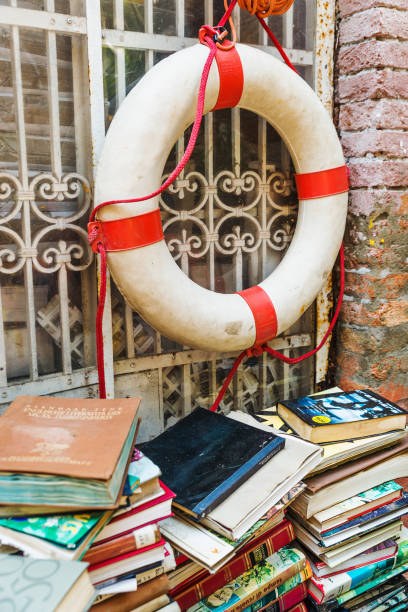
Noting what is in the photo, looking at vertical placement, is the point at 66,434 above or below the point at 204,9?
below

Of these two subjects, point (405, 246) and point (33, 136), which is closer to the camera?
point (33, 136)

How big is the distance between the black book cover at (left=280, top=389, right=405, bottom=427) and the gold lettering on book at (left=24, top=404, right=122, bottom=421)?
1.74 feet

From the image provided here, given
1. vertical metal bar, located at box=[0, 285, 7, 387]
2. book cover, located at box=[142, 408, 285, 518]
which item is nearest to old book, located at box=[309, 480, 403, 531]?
book cover, located at box=[142, 408, 285, 518]

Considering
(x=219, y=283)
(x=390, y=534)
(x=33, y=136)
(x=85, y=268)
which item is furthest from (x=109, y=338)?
(x=390, y=534)

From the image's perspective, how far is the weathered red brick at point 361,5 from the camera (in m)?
1.54

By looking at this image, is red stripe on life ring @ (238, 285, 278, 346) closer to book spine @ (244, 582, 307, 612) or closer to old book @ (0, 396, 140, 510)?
old book @ (0, 396, 140, 510)

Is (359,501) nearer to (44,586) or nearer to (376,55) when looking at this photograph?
(44,586)

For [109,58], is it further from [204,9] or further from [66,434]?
[66,434]

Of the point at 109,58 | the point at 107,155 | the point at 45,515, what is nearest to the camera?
the point at 45,515

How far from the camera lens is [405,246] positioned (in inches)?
66.4

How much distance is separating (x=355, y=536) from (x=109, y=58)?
1.36m

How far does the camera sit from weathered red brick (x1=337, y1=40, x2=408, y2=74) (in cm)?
155

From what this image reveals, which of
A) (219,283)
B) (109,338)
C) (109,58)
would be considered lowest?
(109,338)

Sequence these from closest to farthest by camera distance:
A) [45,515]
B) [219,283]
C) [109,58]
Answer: [45,515], [109,58], [219,283]
